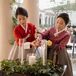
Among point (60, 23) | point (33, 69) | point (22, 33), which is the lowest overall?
point (33, 69)

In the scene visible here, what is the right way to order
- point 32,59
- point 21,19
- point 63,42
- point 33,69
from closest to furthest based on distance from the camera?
point 33,69 < point 32,59 < point 63,42 < point 21,19

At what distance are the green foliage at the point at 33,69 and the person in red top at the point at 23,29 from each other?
60 centimetres

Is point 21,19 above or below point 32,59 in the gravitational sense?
above

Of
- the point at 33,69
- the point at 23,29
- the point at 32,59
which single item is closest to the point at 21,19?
the point at 23,29

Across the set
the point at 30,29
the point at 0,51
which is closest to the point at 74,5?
the point at 0,51

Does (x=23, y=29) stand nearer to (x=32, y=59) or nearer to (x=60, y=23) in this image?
(x=60, y=23)

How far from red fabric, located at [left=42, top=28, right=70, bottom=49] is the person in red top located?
21cm

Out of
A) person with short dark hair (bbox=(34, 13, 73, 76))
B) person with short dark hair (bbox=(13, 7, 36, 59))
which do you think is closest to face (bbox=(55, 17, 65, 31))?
person with short dark hair (bbox=(34, 13, 73, 76))

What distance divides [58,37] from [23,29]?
1.56ft

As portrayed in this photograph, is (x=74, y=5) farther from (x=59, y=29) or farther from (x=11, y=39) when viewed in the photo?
(x=59, y=29)

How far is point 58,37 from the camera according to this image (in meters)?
2.51

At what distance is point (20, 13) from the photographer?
2.64m

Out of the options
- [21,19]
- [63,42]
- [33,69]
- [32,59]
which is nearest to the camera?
[33,69]

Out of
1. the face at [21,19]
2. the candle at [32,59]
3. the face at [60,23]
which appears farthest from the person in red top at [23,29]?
the candle at [32,59]
